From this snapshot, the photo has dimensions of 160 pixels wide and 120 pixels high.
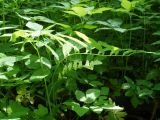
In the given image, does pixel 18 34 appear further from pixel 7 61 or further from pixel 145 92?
pixel 145 92

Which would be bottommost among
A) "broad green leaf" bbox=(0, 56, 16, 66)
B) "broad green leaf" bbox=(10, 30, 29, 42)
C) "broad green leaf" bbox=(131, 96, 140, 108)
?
"broad green leaf" bbox=(131, 96, 140, 108)

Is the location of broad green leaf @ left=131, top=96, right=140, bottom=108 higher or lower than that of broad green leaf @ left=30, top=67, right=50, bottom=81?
lower

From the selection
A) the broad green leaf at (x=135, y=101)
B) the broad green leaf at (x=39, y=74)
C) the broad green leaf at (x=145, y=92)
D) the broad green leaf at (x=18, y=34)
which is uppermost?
the broad green leaf at (x=18, y=34)

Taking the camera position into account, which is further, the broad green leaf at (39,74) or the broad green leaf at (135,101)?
the broad green leaf at (135,101)

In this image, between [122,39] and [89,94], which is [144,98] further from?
[122,39]

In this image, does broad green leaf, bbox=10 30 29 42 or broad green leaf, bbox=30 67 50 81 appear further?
broad green leaf, bbox=30 67 50 81

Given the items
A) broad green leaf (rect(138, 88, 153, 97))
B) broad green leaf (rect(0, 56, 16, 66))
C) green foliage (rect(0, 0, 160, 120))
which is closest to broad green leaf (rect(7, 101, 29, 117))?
green foliage (rect(0, 0, 160, 120))

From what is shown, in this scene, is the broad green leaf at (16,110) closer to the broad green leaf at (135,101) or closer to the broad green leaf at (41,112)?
the broad green leaf at (41,112)

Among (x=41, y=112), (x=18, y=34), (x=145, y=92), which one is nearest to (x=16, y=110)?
(x=41, y=112)

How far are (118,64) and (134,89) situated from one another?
284 millimetres

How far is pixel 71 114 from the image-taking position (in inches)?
52.2

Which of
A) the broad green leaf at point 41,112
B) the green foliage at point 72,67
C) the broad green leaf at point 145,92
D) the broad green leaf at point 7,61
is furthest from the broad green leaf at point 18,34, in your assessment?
the broad green leaf at point 145,92

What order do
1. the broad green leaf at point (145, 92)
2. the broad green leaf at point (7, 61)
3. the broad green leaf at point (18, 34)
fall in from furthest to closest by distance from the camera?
the broad green leaf at point (145, 92) → the broad green leaf at point (7, 61) → the broad green leaf at point (18, 34)

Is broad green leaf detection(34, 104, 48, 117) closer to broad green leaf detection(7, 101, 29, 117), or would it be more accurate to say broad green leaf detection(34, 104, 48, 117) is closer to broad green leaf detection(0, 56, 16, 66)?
broad green leaf detection(7, 101, 29, 117)
